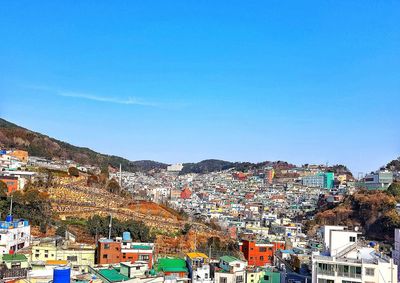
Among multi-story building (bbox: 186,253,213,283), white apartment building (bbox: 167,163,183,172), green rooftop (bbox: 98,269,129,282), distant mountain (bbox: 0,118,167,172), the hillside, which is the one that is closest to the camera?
green rooftop (bbox: 98,269,129,282)

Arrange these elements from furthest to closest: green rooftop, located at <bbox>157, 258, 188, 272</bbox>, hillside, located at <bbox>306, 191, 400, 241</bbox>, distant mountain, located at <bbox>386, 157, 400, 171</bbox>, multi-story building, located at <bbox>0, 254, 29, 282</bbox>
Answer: distant mountain, located at <bbox>386, 157, 400, 171</bbox> → hillside, located at <bbox>306, 191, 400, 241</bbox> → green rooftop, located at <bbox>157, 258, 188, 272</bbox> → multi-story building, located at <bbox>0, 254, 29, 282</bbox>

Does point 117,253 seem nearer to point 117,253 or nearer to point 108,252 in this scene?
point 117,253

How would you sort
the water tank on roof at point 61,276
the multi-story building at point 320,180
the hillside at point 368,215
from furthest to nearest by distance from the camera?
the multi-story building at point 320,180, the hillside at point 368,215, the water tank on roof at point 61,276

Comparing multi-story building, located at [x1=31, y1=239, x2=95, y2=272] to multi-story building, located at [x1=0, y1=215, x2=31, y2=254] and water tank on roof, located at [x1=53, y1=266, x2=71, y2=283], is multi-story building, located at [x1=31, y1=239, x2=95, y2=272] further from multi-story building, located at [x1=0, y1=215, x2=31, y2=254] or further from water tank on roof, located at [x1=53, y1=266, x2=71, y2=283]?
water tank on roof, located at [x1=53, y1=266, x2=71, y2=283]

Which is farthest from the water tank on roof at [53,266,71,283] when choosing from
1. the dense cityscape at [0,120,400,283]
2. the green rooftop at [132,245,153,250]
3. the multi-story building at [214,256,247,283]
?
the green rooftop at [132,245,153,250]

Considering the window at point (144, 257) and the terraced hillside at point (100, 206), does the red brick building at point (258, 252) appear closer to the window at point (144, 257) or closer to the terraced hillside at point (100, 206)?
the window at point (144, 257)

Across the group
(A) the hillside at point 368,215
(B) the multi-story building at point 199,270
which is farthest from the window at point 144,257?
(A) the hillside at point 368,215

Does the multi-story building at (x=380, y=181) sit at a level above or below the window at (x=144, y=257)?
above

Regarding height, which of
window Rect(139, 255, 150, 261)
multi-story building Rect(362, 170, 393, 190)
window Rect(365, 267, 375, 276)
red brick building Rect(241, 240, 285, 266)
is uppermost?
multi-story building Rect(362, 170, 393, 190)

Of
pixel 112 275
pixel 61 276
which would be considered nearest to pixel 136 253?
pixel 112 275
